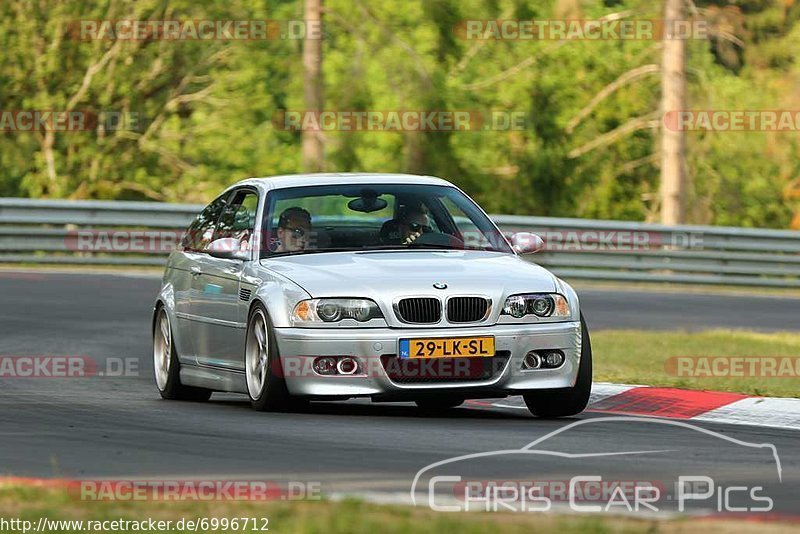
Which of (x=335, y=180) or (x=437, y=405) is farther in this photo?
(x=335, y=180)

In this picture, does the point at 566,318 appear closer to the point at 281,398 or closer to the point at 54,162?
the point at 281,398

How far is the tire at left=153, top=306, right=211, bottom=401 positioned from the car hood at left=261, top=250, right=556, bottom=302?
149 centimetres

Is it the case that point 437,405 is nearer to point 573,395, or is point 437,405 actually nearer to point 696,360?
point 573,395

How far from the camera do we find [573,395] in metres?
10.5

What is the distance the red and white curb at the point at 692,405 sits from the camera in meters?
10.7

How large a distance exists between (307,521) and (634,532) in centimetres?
115

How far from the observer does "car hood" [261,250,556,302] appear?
10125 millimetres

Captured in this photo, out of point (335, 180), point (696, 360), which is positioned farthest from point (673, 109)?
point (335, 180)

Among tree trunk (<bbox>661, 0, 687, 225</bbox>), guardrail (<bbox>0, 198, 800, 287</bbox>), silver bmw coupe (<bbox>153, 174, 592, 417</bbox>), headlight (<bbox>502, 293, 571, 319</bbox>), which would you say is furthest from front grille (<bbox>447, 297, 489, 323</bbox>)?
tree trunk (<bbox>661, 0, 687, 225</bbox>)

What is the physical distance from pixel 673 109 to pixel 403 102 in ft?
16.6

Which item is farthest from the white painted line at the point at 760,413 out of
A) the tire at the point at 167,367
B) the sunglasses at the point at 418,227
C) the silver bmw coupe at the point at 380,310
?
the tire at the point at 167,367

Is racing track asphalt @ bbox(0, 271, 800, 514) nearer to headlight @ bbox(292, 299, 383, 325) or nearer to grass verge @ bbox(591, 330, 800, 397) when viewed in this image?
headlight @ bbox(292, 299, 383, 325)

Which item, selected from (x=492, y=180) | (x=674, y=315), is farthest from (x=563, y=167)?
(x=674, y=315)

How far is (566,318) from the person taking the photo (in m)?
10.4
